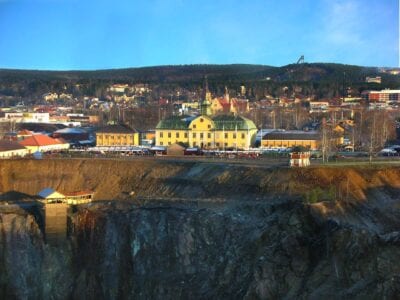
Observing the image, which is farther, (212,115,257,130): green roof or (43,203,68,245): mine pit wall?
(212,115,257,130): green roof

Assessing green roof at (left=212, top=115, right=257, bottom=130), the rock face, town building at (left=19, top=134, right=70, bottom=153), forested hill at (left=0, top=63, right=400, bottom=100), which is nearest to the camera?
the rock face

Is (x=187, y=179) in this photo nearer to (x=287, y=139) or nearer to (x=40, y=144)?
(x=287, y=139)

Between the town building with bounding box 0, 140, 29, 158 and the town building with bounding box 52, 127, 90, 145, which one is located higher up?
the town building with bounding box 0, 140, 29, 158

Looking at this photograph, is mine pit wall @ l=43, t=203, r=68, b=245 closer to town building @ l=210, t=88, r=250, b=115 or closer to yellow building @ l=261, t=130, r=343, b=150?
yellow building @ l=261, t=130, r=343, b=150

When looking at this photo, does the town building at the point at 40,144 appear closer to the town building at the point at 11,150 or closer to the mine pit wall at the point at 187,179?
the town building at the point at 11,150

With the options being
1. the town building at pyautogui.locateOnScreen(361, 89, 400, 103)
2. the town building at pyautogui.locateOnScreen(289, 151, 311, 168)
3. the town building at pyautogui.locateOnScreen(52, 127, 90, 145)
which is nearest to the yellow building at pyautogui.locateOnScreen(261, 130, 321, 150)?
the town building at pyautogui.locateOnScreen(289, 151, 311, 168)

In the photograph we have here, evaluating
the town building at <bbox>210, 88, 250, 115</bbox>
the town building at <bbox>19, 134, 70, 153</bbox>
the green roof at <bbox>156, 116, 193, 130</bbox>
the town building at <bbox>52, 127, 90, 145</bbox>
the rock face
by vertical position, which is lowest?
the rock face

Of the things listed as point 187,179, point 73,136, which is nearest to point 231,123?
point 187,179
